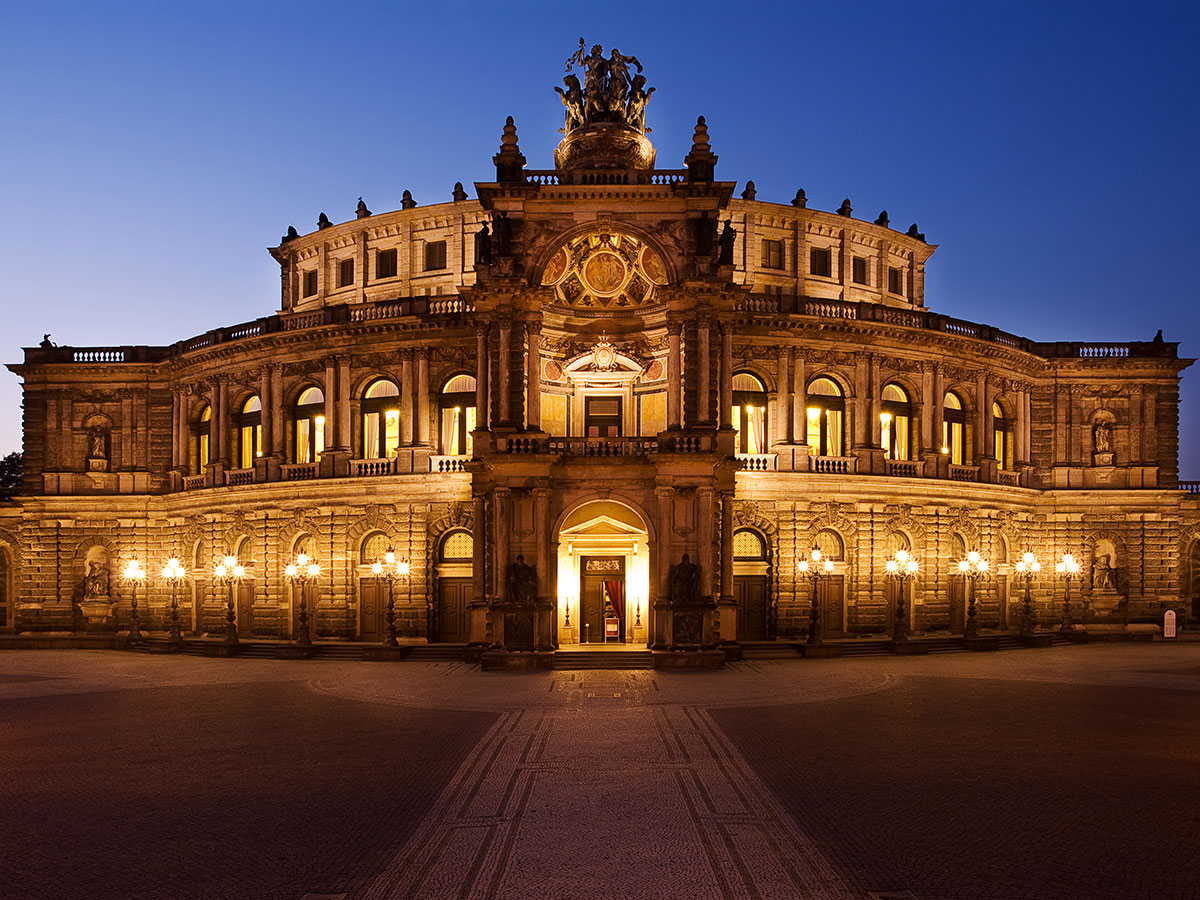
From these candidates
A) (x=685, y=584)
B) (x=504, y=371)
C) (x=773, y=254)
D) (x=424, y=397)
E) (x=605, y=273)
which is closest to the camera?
(x=685, y=584)

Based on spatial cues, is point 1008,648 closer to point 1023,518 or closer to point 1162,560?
point 1023,518

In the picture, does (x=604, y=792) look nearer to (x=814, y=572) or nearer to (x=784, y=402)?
(x=814, y=572)

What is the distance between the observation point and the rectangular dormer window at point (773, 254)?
50.8m

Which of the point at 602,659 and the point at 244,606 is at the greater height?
the point at 244,606

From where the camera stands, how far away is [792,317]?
44562 millimetres

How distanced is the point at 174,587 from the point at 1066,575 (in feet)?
148

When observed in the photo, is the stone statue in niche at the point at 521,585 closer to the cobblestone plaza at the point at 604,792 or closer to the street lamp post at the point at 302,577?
the cobblestone plaza at the point at 604,792

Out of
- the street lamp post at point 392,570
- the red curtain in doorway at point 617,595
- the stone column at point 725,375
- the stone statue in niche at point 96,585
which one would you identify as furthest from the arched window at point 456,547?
the stone statue in niche at point 96,585

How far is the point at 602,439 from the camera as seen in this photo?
38156mm

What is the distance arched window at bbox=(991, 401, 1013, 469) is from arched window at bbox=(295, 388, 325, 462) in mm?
34998

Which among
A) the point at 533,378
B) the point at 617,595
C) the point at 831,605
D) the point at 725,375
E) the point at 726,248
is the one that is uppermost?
the point at 726,248

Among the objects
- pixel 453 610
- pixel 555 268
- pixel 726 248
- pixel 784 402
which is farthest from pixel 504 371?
pixel 784 402

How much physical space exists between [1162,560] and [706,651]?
98.9ft

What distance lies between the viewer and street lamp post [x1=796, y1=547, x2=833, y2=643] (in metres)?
40.5
